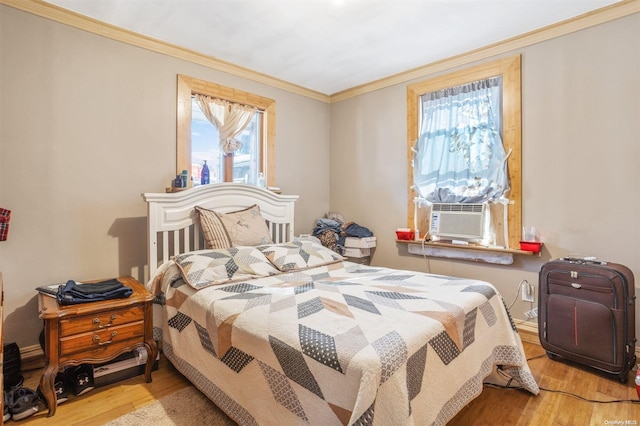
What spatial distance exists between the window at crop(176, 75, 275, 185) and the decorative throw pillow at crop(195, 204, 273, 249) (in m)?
0.59

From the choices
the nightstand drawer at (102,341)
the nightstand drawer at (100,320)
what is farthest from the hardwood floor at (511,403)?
the nightstand drawer at (100,320)

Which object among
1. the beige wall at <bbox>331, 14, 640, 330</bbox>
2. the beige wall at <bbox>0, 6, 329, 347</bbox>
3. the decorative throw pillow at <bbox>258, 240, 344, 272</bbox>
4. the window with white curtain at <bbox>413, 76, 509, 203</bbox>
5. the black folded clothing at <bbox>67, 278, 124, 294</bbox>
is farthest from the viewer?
the window with white curtain at <bbox>413, 76, 509, 203</bbox>

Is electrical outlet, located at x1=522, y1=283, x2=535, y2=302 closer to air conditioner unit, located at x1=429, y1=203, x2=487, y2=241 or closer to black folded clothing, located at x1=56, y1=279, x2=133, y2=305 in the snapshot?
air conditioner unit, located at x1=429, y1=203, x2=487, y2=241

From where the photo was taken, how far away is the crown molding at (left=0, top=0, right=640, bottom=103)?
240 cm

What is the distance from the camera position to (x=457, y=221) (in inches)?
128

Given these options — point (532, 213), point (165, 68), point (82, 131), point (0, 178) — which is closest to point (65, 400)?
point (0, 178)

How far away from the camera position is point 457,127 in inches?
130

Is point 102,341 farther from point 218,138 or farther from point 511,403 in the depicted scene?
point 511,403

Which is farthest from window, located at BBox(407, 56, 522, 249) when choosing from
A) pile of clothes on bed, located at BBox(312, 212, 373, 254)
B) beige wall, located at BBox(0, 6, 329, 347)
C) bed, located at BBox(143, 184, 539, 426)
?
beige wall, located at BBox(0, 6, 329, 347)

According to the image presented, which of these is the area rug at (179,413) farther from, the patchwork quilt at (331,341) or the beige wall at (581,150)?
the beige wall at (581,150)

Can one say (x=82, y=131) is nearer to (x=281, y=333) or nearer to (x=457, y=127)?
(x=281, y=333)

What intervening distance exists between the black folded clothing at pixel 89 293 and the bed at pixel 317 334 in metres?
0.29

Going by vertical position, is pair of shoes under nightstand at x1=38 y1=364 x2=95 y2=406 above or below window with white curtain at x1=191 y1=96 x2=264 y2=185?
below

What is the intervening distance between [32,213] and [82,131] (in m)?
0.70
